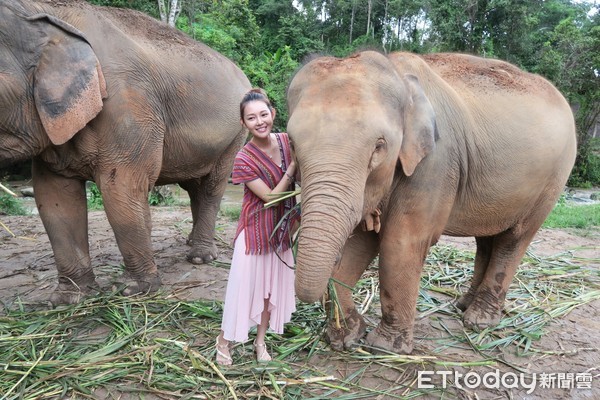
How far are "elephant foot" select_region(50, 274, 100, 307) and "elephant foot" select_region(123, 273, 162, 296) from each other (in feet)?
0.85

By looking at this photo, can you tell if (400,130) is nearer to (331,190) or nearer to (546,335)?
(331,190)

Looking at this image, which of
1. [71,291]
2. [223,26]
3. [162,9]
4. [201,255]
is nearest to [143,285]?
[71,291]

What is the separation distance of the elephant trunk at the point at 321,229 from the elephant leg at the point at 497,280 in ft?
5.73

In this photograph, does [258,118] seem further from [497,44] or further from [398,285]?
[497,44]

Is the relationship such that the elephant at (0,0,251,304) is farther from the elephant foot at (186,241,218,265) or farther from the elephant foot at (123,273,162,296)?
the elephant foot at (186,241,218,265)

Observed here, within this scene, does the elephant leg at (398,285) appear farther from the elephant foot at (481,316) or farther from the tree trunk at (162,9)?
the tree trunk at (162,9)

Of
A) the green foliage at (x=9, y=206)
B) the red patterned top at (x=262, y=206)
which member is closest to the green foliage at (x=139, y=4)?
the green foliage at (x=9, y=206)

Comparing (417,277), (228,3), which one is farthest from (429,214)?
(228,3)

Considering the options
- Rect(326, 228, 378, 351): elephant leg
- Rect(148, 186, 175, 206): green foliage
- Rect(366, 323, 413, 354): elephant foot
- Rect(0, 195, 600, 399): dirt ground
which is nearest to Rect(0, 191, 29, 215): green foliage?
Rect(0, 195, 600, 399): dirt ground

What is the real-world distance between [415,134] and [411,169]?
16cm

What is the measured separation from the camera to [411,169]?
222 centimetres

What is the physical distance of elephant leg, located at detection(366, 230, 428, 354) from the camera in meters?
2.49

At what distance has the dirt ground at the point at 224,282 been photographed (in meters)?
2.59

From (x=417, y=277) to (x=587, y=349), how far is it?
1.31 meters
